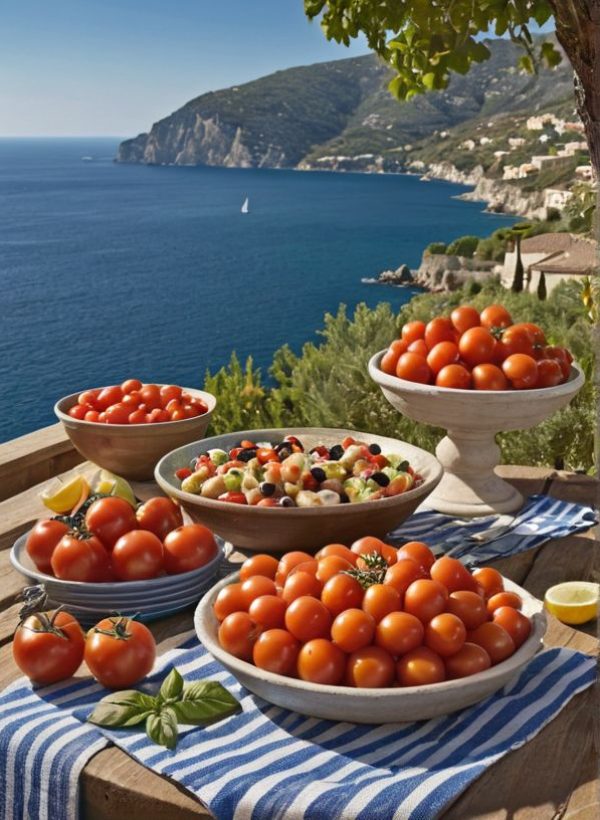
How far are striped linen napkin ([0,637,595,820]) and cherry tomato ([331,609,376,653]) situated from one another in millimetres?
156

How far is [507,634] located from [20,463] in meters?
2.41

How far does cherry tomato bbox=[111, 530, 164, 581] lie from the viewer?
216 cm

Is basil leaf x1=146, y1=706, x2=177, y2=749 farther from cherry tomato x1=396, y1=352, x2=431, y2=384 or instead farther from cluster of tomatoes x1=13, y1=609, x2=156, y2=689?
cherry tomato x1=396, y1=352, x2=431, y2=384

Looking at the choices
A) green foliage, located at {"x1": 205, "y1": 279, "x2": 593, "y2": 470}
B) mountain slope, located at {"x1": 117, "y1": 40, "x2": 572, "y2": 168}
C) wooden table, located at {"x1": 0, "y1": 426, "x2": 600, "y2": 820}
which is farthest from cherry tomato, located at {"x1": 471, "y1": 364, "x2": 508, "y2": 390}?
mountain slope, located at {"x1": 117, "y1": 40, "x2": 572, "y2": 168}

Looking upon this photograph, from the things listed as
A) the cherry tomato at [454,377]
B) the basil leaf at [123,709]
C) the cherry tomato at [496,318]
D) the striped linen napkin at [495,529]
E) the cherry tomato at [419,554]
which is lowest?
the striped linen napkin at [495,529]

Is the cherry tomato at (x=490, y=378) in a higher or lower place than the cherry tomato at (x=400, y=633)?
higher

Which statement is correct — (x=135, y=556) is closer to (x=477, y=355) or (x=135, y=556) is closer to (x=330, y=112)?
(x=477, y=355)

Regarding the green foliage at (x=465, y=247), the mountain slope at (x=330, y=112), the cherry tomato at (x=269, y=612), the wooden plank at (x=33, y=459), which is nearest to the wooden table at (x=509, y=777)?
the cherry tomato at (x=269, y=612)

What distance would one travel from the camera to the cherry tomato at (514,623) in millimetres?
1798

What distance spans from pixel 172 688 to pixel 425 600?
505 millimetres

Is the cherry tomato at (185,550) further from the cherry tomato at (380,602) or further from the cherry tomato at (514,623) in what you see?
the cherry tomato at (514,623)

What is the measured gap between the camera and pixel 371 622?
1.70 meters

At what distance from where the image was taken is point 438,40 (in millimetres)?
4965

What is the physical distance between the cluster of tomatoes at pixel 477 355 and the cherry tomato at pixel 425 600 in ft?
3.95
